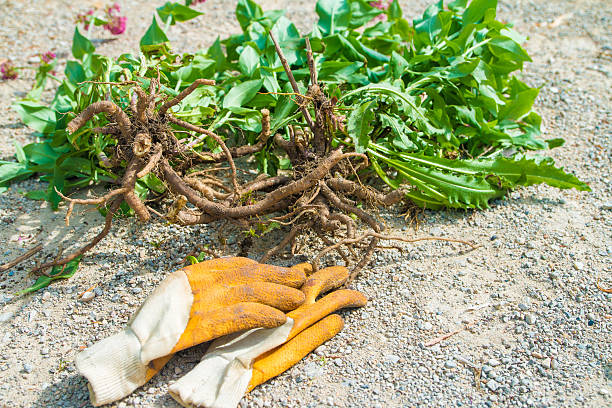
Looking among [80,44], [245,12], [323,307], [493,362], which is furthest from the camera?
[245,12]

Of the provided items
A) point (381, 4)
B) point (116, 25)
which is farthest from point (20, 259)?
point (381, 4)

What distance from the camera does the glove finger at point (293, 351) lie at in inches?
81.0

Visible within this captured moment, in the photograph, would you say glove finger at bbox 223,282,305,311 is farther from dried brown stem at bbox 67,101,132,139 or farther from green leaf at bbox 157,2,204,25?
green leaf at bbox 157,2,204,25

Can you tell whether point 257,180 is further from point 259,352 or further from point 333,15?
point 333,15

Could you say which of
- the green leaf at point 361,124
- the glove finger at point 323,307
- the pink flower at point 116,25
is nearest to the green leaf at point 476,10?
the green leaf at point 361,124

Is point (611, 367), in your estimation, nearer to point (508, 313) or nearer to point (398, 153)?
point (508, 313)

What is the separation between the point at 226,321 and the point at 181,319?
0.54 ft

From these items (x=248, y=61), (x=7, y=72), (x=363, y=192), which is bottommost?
(x=363, y=192)

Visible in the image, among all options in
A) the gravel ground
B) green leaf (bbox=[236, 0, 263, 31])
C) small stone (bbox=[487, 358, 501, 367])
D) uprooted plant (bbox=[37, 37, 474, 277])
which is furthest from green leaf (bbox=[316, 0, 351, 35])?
small stone (bbox=[487, 358, 501, 367])

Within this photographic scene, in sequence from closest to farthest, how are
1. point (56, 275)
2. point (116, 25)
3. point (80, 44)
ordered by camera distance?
point (56, 275), point (80, 44), point (116, 25)

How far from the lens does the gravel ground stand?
2051mm

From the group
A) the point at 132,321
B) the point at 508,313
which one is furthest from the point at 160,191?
the point at 508,313

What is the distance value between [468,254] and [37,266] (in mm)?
2075

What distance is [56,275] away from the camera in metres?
2.55
